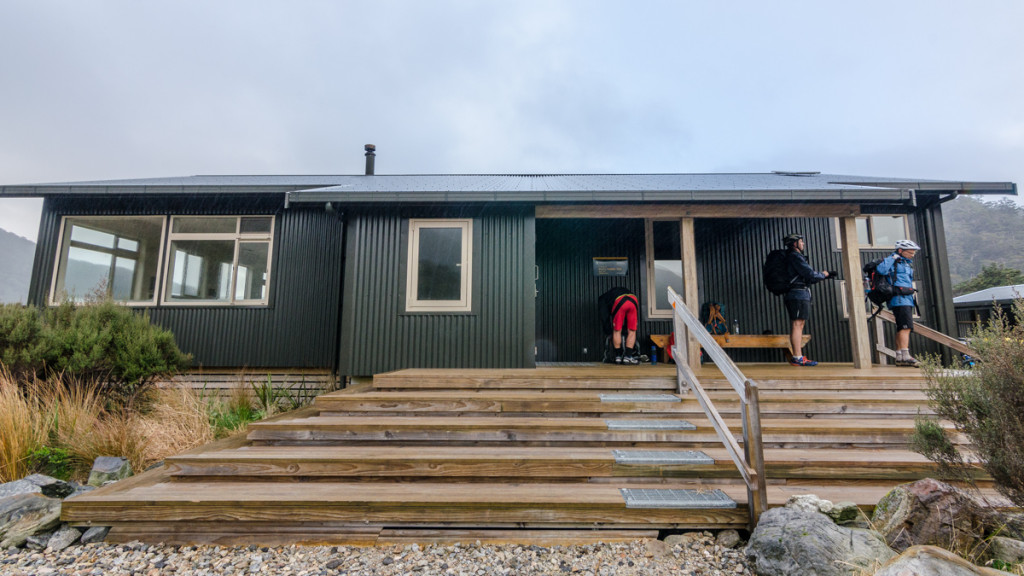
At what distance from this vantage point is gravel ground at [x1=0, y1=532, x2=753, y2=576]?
198 centimetres

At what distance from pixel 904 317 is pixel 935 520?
4202 millimetres

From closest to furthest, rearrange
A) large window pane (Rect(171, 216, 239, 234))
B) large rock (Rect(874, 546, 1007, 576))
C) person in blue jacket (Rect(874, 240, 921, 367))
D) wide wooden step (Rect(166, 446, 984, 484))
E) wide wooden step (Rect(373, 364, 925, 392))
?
large rock (Rect(874, 546, 1007, 576)) → wide wooden step (Rect(166, 446, 984, 484)) → wide wooden step (Rect(373, 364, 925, 392)) → person in blue jacket (Rect(874, 240, 921, 367)) → large window pane (Rect(171, 216, 239, 234))

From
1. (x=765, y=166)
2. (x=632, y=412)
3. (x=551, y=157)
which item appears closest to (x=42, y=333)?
(x=632, y=412)

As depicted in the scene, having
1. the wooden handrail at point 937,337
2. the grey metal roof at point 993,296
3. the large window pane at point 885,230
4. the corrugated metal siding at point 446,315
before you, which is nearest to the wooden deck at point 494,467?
the corrugated metal siding at point 446,315

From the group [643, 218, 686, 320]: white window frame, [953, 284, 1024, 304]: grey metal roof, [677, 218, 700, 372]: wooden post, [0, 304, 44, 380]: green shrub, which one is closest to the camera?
[0, 304, 44, 380]: green shrub

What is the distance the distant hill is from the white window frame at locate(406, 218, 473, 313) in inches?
2811

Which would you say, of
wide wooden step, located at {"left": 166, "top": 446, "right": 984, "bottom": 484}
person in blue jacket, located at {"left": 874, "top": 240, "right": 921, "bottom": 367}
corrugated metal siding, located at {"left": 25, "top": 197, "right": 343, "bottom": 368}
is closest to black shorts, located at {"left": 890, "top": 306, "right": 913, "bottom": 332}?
person in blue jacket, located at {"left": 874, "top": 240, "right": 921, "bottom": 367}

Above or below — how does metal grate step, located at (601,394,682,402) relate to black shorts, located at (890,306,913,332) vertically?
below

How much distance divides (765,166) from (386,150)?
99.1 m

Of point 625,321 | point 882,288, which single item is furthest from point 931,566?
point 882,288

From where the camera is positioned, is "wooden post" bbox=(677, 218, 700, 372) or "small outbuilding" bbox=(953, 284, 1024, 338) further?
"small outbuilding" bbox=(953, 284, 1024, 338)

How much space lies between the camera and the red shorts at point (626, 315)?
5645mm

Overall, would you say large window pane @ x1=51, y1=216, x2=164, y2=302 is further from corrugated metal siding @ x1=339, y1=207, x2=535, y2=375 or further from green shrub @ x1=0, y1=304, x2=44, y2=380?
corrugated metal siding @ x1=339, y1=207, x2=535, y2=375

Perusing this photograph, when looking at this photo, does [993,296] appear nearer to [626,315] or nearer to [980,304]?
[980,304]
